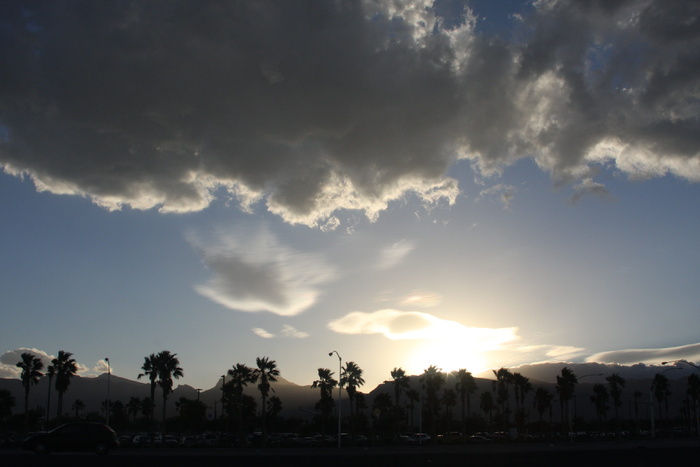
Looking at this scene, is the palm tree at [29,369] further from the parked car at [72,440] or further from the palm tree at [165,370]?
the parked car at [72,440]

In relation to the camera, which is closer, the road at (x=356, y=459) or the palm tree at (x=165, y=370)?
the road at (x=356, y=459)

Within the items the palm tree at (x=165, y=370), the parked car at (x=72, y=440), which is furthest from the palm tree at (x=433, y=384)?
the parked car at (x=72, y=440)

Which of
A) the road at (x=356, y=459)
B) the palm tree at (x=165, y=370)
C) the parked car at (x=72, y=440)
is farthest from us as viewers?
the palm tree at (x=165, y=370)

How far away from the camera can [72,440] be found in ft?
121

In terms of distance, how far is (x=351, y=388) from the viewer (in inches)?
4473

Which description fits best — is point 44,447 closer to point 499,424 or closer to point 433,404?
point 433,404

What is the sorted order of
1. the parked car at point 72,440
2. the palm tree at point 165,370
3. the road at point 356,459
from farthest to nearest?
the palm tree at point 165,370
the parked car at point 72,440
the road at point 356,459

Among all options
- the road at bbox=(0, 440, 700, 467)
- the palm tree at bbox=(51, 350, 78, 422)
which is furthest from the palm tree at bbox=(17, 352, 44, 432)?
the road at bbox=(0, 440, 700, 467)

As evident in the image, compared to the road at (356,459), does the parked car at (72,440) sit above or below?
above

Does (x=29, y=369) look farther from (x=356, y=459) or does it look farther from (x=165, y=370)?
(x=356, y=459)

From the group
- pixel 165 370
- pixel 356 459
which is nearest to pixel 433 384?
pixel 165 370

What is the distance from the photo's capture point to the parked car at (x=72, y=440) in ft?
121

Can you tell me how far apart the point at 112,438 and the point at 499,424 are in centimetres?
12758

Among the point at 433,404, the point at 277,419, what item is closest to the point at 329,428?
the point at 277,419
